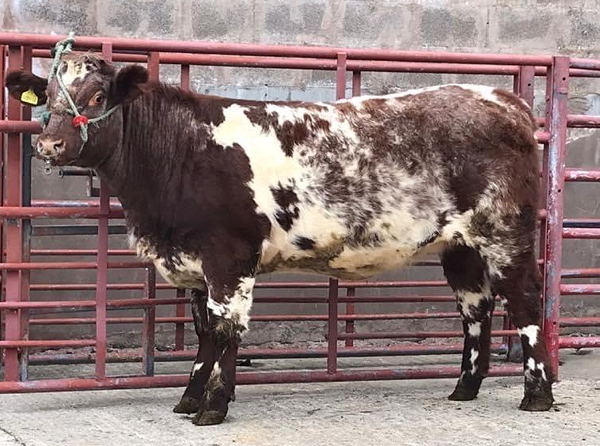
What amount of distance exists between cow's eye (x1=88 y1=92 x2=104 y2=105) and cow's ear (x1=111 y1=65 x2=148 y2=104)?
0.22 ft

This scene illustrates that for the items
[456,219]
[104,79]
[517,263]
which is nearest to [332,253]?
[456,219]

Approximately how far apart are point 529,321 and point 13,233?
10.1ft

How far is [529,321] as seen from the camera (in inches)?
228

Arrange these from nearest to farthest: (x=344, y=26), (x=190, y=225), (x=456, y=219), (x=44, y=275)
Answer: (x=190, y=225)
(x=456, y=219)
(x=44, y=275)
(x=344, y=26)

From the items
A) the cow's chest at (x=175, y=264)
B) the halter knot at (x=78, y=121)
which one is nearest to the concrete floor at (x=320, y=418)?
the cow's chest at (x=175, y=264)

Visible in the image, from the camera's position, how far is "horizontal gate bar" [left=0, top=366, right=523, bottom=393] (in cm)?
572

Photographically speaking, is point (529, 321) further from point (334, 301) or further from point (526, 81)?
point (526, 81)

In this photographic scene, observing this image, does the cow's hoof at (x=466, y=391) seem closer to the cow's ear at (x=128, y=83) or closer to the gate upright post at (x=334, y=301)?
the gate upright post at (x=334, y=301)

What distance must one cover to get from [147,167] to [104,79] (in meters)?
0.53

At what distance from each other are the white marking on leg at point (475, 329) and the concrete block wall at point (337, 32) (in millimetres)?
1791

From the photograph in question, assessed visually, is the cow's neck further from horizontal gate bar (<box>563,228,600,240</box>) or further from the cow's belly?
horizontal gate bar (<box>563,228,600,240</box>)

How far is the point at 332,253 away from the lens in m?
5.61

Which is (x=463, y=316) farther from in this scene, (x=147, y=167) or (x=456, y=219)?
(x=147, y=167)

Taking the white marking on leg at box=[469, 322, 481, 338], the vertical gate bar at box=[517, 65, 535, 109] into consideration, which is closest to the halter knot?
the white marking on leg at box=[469, 322, 481, 338]
